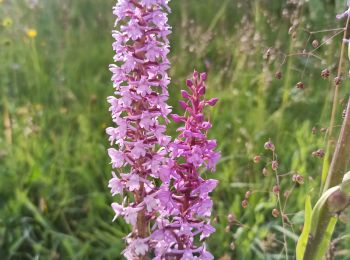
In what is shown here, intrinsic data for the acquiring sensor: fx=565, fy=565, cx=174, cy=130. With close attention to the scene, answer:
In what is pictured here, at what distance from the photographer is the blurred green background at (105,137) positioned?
2164mm

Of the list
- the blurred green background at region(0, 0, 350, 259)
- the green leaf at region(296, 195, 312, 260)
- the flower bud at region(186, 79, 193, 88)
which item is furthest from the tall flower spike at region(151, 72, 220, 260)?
the blurred green background at region(0, 0, 350, 259)

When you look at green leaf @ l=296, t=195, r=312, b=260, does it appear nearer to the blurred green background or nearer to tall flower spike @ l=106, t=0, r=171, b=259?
the blurred green background

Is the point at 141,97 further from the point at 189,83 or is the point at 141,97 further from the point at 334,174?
the point at 334,174

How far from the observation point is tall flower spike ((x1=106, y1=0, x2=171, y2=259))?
3.84 ft

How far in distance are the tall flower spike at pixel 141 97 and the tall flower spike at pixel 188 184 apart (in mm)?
34

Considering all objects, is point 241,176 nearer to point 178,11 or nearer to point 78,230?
point 78,230

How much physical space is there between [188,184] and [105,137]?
1654 mm

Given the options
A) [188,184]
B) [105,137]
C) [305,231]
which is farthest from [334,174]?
[105,137]

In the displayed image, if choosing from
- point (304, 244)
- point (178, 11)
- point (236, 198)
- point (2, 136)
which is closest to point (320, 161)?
point (236, 198)

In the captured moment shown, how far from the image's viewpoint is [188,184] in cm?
121

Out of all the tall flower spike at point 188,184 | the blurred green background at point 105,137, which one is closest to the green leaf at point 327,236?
the blurred green background at point 105,137

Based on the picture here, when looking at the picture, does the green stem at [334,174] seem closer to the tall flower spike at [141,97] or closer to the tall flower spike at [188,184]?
the tall flower spike at [188,184]

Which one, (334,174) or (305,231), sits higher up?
(334,174)

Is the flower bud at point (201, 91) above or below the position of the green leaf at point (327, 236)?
above
